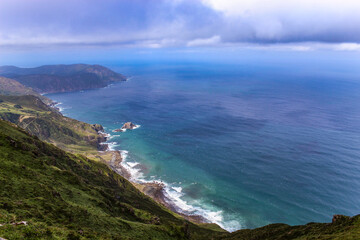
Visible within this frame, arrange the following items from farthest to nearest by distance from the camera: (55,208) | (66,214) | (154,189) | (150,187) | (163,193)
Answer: (150,187), (154,189), (163,193), (66,214), (55,208)

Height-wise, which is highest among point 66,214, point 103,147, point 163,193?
point 66,214

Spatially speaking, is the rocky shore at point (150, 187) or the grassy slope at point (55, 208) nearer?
the grassy slope at point (55, 208)

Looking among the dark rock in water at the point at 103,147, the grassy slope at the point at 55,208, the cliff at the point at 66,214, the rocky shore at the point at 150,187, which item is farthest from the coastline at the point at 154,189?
the dark rock in water at the point at 103,147

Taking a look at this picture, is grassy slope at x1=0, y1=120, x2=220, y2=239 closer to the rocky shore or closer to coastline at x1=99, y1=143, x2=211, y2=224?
coastline at x1=99, y1=143, x2=211, y2=224

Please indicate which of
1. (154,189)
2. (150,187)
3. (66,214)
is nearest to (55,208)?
(66,214)

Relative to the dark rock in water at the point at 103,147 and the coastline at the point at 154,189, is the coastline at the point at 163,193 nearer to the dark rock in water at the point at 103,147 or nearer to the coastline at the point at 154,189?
the coastline at the point at 154,189

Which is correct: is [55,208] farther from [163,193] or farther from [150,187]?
[163,193]

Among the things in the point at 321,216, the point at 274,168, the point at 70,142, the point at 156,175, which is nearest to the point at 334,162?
the point at 274,168

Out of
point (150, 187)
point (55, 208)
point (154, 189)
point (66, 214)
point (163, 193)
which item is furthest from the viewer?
point (150, 187)

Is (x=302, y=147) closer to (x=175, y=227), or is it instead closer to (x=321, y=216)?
(x=321, y=216)

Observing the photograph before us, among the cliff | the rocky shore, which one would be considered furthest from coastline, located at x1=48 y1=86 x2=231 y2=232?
the cliff

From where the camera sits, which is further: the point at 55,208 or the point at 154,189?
the point at 154,189
